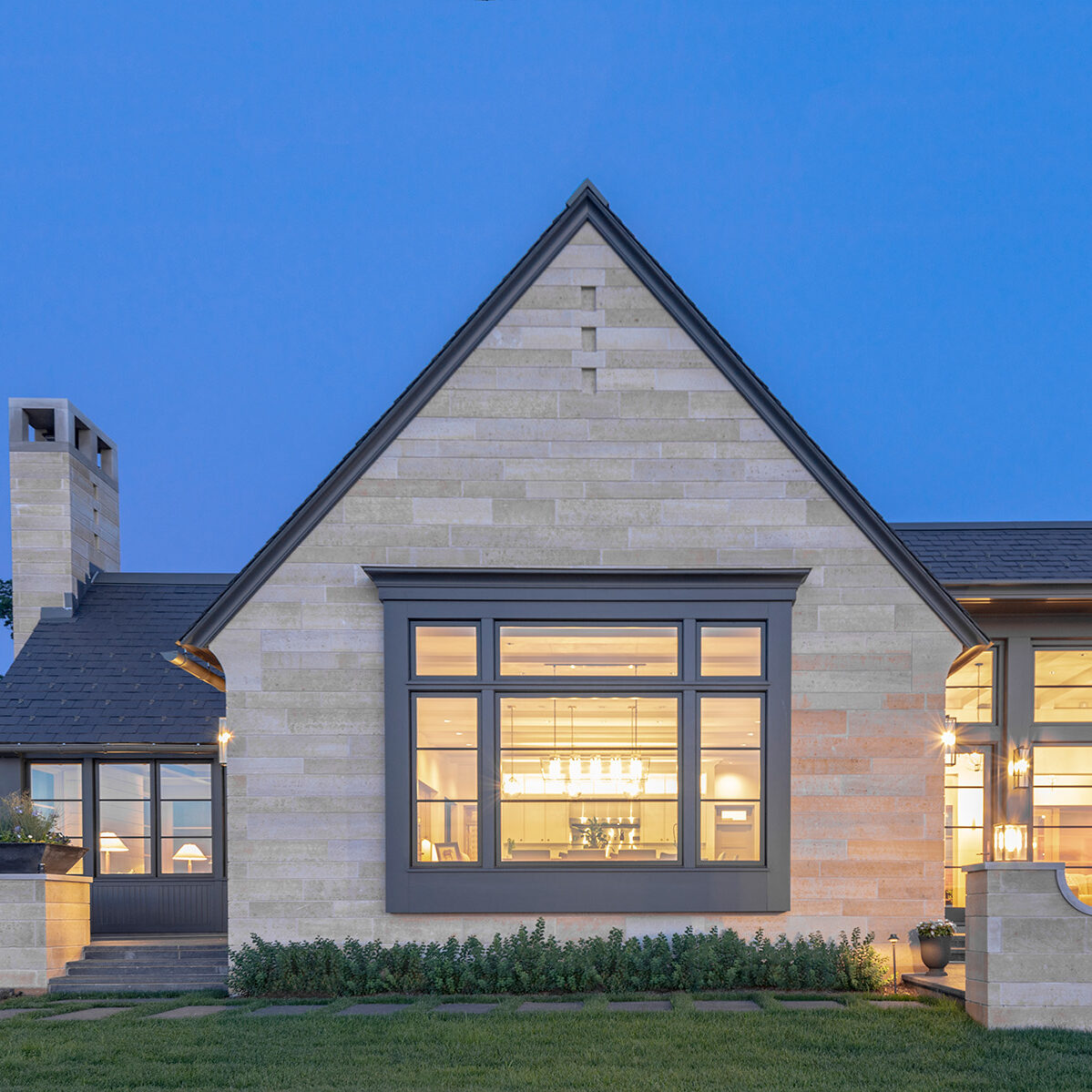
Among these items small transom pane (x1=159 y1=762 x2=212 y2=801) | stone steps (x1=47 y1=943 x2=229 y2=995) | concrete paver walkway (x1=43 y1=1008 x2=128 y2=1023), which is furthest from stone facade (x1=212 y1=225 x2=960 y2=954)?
small transom pane (x1=159 y1=762 x2=212 y2=801)

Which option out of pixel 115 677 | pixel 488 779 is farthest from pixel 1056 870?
pixel 115 677

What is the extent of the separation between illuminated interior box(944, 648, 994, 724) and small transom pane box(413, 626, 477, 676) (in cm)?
720

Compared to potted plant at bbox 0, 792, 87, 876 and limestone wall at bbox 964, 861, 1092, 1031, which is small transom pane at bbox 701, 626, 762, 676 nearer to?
limestone wall at bbox 964, 861, 1092, 1031

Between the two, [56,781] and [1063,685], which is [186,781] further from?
[1063,685]

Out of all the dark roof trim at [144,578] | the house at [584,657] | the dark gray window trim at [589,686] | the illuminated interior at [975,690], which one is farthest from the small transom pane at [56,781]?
the illuminated interior at [975,690]

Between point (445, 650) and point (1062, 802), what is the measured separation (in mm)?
9260

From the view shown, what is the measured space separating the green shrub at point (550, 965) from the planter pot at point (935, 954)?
514 mm

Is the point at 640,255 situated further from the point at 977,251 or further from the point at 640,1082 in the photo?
the point at 977,251

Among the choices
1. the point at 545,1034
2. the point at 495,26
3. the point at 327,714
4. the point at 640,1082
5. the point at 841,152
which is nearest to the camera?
the point at 640,1082

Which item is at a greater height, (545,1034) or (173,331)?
(173,331)

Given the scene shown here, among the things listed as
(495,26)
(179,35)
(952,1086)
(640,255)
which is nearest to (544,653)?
(640,255)

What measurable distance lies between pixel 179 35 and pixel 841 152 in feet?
403

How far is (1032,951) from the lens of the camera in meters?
8.01

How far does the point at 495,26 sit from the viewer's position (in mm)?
131375
